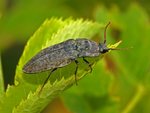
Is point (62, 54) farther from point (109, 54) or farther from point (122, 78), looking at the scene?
point (109, 54)

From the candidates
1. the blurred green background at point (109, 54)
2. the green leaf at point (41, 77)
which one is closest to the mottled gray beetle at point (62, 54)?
the green leaf at point (41, 77)

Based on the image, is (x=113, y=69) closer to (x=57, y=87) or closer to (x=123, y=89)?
(x=123, y=89)

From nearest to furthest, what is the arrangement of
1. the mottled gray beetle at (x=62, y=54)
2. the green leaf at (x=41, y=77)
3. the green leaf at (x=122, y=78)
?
1. the green leaf at (x=41, y=77)
2. the mottled gray beetle at (x=62, y=54)
3. the green leaf at (x=122, y=78)

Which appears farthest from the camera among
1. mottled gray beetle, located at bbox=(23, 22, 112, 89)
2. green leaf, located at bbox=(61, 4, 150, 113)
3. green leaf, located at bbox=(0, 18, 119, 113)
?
green leaf, located at bbox=(61, 4, 150, 113)

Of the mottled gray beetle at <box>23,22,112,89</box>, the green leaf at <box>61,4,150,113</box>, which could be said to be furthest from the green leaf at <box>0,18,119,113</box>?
the green leaf at <box>61,4,150,113</box>

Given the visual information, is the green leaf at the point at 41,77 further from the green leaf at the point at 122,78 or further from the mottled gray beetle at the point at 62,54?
the green leaf at the point at 122,78

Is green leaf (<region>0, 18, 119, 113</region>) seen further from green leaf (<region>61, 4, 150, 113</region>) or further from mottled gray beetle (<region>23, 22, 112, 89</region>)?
green leaf (<region>61, 4, 150, 113</region>)
